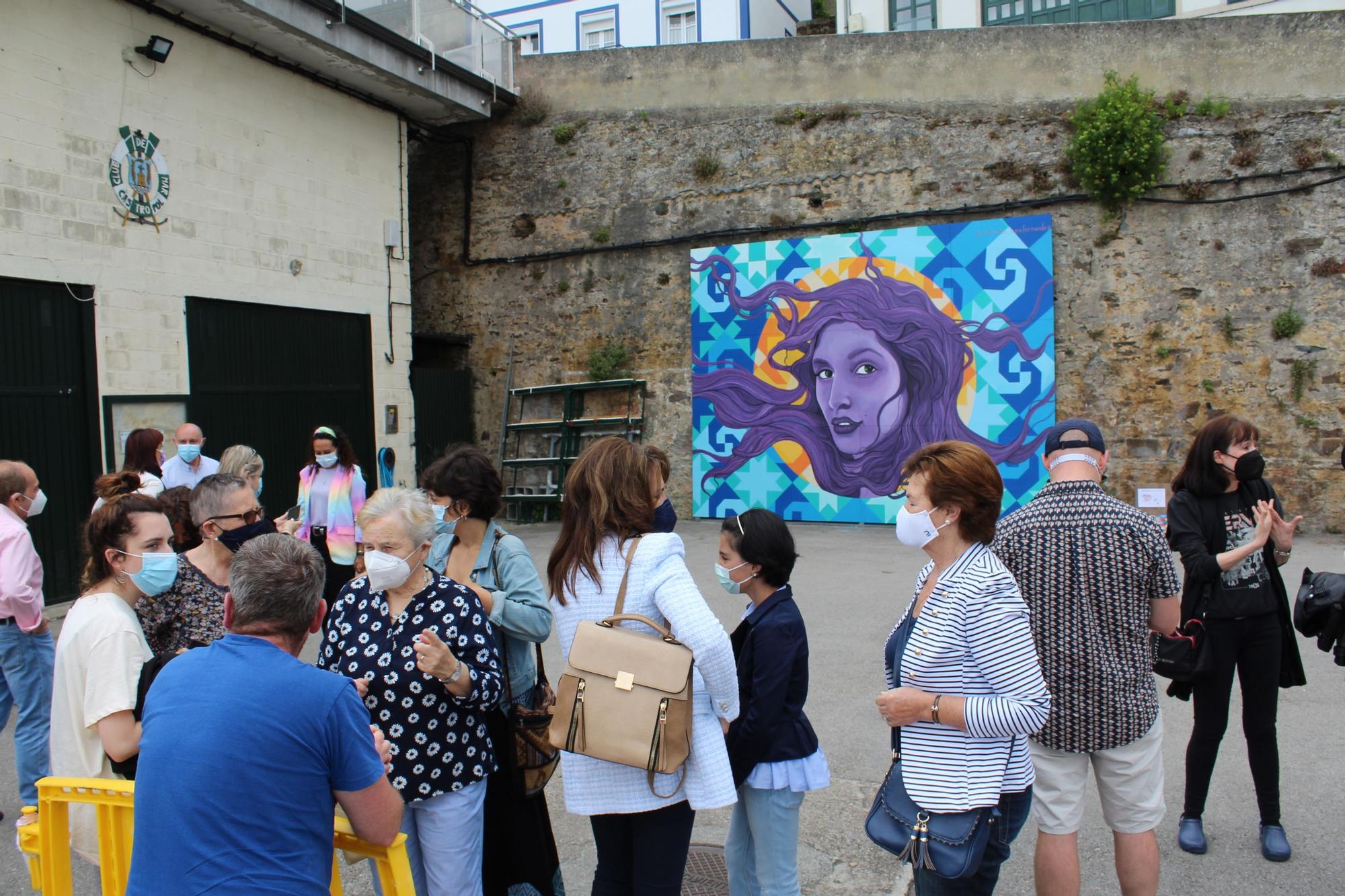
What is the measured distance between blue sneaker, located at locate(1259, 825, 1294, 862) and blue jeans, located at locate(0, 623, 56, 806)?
5.01m

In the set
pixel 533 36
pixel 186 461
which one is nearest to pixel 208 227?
pixel 186 461

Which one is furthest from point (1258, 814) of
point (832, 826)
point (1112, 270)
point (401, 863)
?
point (1112, 270)

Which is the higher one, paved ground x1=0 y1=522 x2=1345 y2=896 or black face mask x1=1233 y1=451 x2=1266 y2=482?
black face mask x1=1233 y1=451 x2=1266 y2=482

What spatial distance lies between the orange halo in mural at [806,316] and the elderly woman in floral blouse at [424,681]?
32.6ft

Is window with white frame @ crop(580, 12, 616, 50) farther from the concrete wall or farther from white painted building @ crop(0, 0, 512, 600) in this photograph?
the concrete wall

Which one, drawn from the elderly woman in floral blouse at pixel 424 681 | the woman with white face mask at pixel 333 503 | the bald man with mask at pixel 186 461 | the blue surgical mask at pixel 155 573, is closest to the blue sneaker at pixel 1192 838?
the elderly woman in floral blouse at pixel 424 681

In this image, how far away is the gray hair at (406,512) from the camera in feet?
9.55

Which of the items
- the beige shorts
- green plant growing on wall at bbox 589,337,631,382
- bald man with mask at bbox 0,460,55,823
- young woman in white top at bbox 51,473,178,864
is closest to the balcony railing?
green plant growing on wall at bbox 589,337,631,382

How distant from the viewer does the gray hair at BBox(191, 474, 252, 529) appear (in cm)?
392

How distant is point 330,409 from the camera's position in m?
12.5

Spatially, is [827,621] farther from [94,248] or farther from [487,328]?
[487,328]

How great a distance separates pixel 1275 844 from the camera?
148 inches

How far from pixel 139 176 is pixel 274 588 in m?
9.46

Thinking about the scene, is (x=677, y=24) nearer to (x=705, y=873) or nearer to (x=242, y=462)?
(x=242, y=462)
